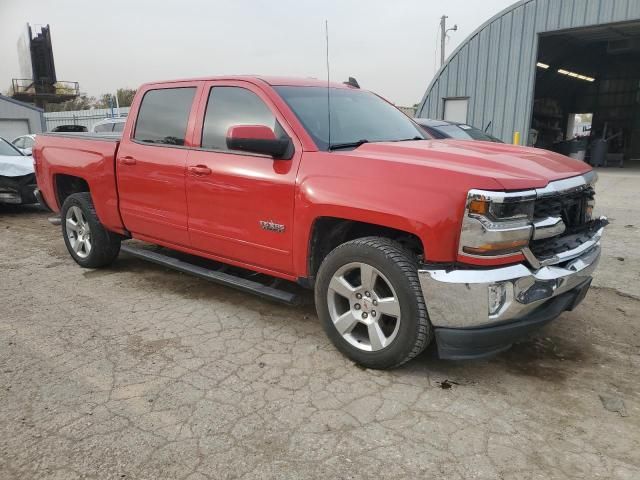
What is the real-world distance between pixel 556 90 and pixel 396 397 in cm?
2447

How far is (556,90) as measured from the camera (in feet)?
76.9

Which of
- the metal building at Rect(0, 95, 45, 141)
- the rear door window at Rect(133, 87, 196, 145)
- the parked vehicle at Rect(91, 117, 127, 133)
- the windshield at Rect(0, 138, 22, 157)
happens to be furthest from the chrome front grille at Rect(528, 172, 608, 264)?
the metal building at Rect(0, 95, 45, 141)

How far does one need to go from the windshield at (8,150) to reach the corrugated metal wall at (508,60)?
1282 cm

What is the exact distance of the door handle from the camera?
12.6 ft

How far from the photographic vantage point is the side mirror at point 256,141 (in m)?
3.23

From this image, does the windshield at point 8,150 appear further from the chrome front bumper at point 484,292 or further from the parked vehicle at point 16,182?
the chrome front bumper at point 484,292

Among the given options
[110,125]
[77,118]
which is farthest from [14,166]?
[77,118]

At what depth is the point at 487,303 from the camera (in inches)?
104

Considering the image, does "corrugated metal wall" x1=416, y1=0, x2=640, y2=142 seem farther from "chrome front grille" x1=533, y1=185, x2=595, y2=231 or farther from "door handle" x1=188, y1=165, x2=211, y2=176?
"door handle" x1=188, y1=165, x2=211, y2=176

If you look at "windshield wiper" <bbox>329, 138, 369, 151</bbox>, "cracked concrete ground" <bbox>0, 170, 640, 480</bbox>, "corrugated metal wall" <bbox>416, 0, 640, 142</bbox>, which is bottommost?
"cracked concrete ground" <bbox>0, 170, 640, 480</bbox>

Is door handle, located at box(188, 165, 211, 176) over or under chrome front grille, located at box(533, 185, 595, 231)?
over

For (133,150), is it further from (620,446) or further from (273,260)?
(620,446)

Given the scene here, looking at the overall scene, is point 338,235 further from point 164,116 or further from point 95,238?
point 95,238

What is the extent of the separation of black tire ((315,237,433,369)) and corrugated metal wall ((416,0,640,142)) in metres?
13.5
